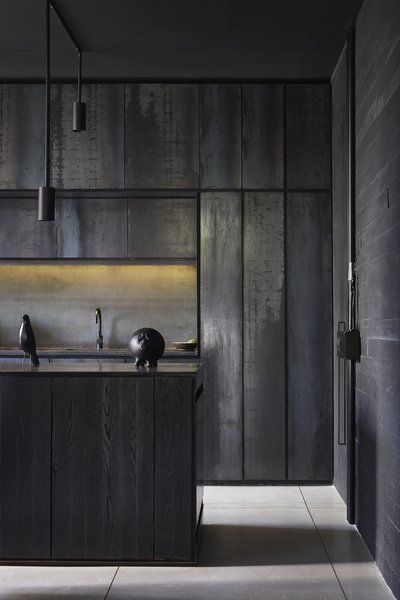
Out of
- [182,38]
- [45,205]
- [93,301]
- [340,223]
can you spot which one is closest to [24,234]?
[93,301]

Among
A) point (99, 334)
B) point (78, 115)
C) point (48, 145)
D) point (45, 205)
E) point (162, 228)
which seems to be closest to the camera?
point (45, 205)

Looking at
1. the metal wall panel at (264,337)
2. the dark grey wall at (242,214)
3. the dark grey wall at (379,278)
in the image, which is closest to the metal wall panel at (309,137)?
the dark grey wall at (242,214)

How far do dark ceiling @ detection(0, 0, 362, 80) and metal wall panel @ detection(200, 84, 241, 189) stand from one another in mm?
177

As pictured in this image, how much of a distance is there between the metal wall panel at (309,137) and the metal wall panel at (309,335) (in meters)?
0.15

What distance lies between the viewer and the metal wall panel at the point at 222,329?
620 cm

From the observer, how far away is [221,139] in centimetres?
631

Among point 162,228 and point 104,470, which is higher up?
point 162,228

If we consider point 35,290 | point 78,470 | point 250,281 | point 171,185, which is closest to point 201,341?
point 250,281

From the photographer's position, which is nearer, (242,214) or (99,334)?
(242,214)

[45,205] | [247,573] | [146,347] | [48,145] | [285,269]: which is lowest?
[247,573]

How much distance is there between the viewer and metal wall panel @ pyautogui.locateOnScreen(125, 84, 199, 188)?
6320 millimetres

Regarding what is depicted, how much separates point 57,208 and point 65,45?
4.61 ft

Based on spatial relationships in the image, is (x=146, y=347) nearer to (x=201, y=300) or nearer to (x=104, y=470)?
(x=104, y=470)

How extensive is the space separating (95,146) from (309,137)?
177 centimetres
